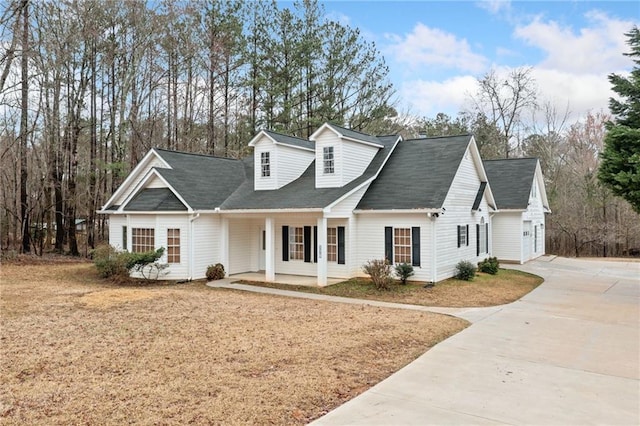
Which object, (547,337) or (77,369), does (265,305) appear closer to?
(77,369)

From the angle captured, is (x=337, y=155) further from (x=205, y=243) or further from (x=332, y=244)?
(x=205, y=243)

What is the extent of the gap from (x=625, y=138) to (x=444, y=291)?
6885mm

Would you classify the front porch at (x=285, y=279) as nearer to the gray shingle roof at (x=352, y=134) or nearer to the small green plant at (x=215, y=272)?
the small green plant at (x=215, y=272)

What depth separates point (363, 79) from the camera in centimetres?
3291

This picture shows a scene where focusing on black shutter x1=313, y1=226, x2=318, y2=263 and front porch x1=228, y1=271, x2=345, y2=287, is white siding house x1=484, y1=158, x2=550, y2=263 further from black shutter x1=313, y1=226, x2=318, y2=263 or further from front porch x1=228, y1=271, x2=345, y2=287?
front porch x1=228, y1=271, x2=345, y2=287

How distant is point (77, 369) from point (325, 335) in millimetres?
4381

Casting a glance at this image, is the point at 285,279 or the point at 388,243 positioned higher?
the point at 388,243

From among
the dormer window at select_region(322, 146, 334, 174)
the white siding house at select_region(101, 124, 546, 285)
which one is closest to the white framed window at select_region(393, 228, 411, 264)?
the white siding house at select_region(101, 124, 546, 285)

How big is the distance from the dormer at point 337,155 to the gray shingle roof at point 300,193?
352 millimetres

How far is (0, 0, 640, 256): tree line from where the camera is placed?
23906 mm

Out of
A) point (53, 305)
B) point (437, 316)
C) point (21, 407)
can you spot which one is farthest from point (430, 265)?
point (21, 407)

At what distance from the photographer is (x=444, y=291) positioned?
14.6 metres

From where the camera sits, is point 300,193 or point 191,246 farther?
point 300,193

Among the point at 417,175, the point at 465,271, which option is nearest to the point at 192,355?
the point at 465,271
